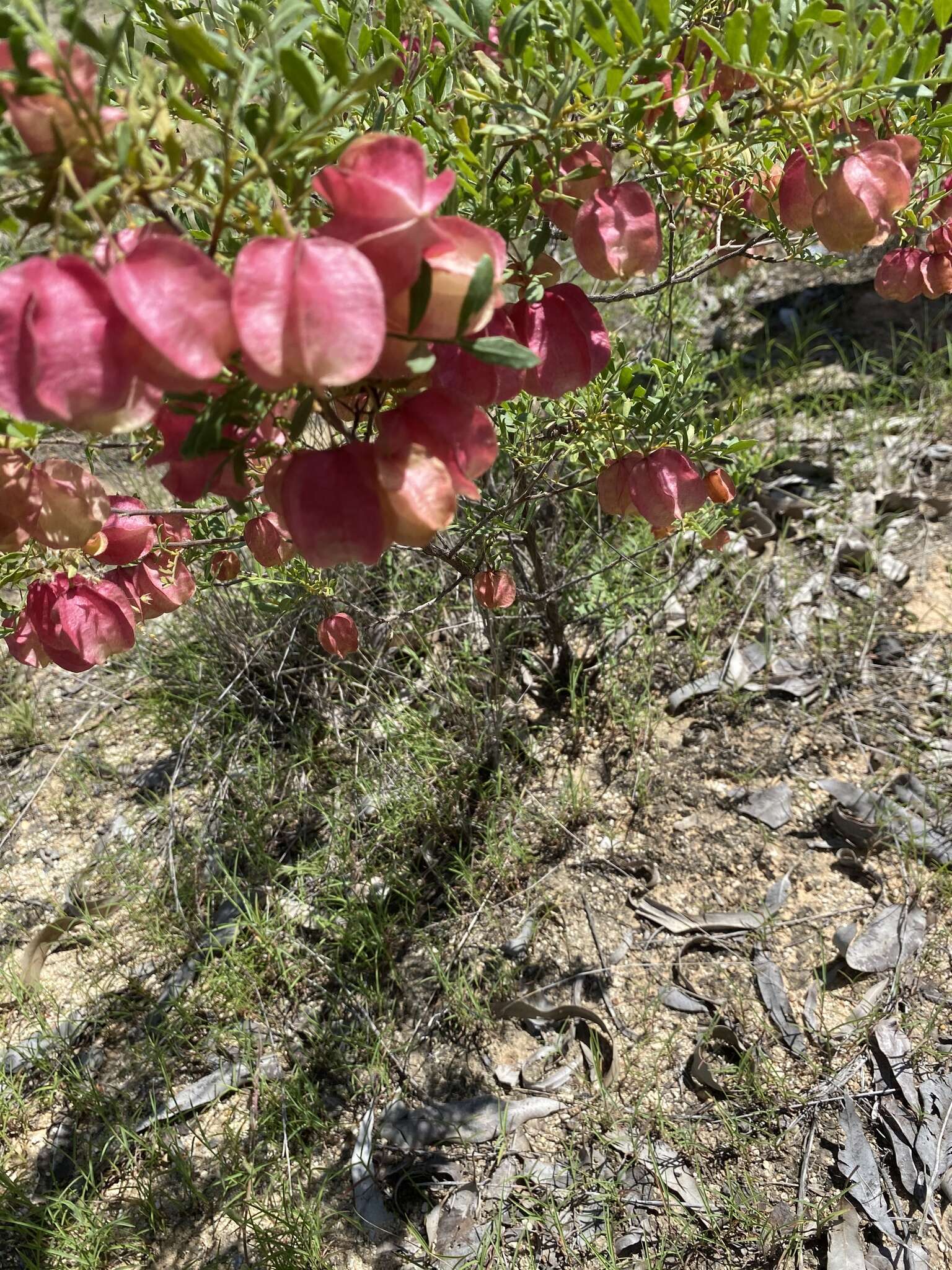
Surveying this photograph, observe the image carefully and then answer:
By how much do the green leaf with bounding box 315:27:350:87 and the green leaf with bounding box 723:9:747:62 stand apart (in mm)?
338

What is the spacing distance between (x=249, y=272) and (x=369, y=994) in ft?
4.74

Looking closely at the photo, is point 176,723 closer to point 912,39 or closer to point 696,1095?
point 696,1095

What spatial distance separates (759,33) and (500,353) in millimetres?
389

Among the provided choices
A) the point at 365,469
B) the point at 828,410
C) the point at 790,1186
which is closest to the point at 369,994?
the point at 790,1186


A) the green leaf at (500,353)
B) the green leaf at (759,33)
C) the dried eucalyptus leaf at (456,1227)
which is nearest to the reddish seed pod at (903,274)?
the green leaf at (759,33)

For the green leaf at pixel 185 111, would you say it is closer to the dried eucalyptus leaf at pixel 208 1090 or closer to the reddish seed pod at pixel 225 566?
the reddish seed pod at pixel 225 566

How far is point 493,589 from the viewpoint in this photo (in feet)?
4.84

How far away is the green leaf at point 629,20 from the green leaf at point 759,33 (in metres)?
0.09

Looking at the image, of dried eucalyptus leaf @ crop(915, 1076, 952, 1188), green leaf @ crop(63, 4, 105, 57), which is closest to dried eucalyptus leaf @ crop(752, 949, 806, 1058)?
dried eucalyptus leaf @ crop(915, 1076, 952, 1188)

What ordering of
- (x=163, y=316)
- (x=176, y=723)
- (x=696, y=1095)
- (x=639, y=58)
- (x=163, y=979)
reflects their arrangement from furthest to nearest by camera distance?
(x=176, y=723)
(x=163, y=979)
(x=696, y=1095)
(x=639, y=58)
(x=163, y=316)

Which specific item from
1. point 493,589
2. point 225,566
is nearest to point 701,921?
point 493,589

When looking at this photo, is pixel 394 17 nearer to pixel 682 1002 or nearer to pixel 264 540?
pixel 264 540

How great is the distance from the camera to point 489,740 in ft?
6.27

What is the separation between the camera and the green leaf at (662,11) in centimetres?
70
